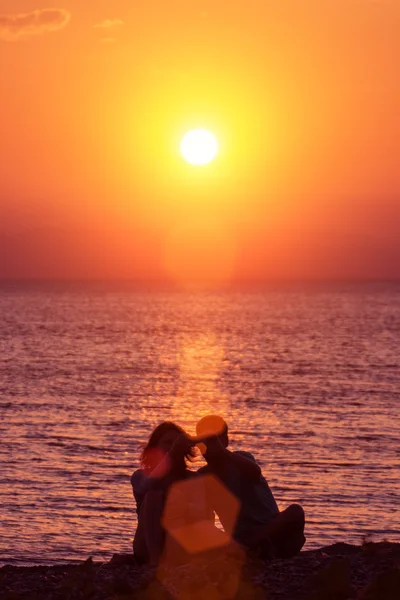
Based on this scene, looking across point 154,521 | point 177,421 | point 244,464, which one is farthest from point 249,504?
point 177,421

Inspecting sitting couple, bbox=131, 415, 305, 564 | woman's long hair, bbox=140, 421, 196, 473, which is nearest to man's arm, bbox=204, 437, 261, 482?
sitting couple, bbox=131, 415, 305, 564

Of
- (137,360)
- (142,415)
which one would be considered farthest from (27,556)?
(137,360)

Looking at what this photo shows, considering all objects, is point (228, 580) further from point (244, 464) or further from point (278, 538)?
point (278, 538)

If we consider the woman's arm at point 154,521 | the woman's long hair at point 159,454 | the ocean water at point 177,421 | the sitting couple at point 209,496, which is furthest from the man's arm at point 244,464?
the ocean water at point 177,421

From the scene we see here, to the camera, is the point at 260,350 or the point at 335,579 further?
the point at 260,350

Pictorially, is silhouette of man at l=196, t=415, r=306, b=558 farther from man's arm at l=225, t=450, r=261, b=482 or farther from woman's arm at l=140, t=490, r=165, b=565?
woman's arm at l=140, t=490, r=165, b=565

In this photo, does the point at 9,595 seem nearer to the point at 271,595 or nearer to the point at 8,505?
the point at 271,595

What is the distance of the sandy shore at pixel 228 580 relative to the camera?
853cm

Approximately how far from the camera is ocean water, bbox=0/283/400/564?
21016 millimetres

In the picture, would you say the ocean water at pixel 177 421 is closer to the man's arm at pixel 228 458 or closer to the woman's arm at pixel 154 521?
the woman's arm at pixel 154 521

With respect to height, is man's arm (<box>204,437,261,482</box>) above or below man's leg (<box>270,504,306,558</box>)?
above

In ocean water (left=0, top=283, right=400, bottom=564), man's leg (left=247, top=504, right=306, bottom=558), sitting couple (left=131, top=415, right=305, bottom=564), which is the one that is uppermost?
ocean water (left=0, top=283, right=400, bottom=564)

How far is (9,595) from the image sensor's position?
909 cm

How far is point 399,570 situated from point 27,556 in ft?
36.0
